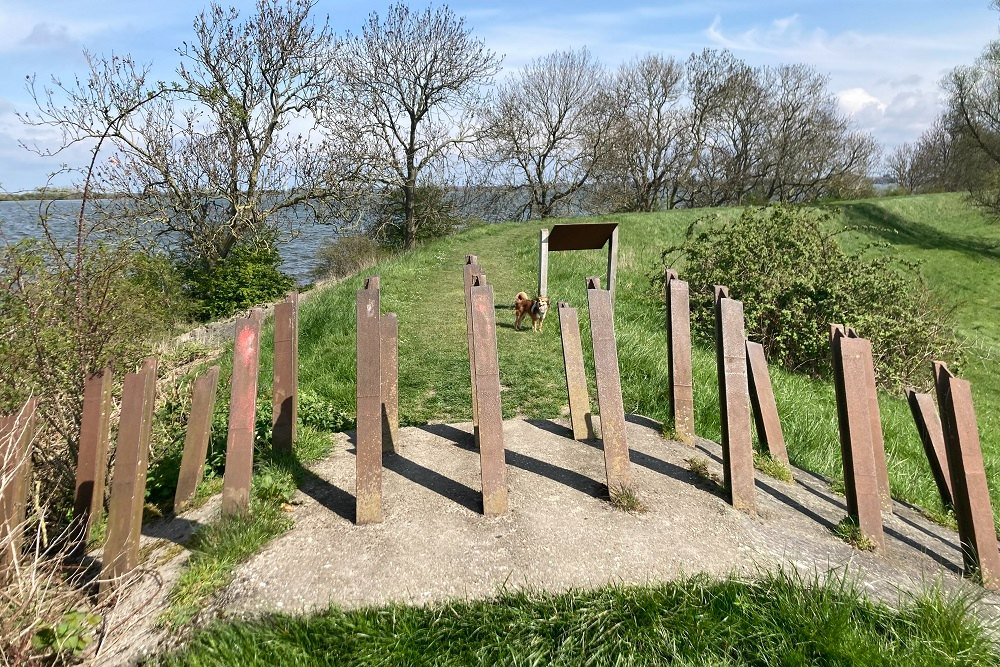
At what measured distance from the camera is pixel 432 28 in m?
24.0

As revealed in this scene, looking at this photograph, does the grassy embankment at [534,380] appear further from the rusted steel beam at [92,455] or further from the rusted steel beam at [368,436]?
the rusted steel beam at [92,455]

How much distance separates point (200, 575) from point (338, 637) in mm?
783

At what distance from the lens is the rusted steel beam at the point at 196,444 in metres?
3.49

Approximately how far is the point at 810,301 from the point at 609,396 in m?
7.12

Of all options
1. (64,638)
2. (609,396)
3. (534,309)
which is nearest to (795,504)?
(609,396)

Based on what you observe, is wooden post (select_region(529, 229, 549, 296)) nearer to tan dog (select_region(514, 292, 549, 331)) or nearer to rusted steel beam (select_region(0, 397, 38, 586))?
tan dog (select_region(514, 292, 549, 331))

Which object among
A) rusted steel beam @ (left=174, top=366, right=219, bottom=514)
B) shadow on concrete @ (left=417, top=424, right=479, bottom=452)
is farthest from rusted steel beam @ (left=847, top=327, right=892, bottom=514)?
rusted steel beam @ (left=174, top=366, right=219, bottom=514)

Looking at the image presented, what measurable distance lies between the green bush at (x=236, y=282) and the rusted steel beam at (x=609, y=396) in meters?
13.5

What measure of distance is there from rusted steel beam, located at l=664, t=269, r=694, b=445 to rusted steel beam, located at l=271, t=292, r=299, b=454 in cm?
255

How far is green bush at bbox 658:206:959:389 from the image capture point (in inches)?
353

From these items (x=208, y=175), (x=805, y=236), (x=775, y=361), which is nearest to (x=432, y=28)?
(x=208, y=175)

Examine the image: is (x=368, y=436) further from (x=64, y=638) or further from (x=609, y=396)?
(x=64, y=638)

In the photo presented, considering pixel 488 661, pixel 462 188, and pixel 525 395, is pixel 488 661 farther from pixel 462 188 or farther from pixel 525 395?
pixel 462 188

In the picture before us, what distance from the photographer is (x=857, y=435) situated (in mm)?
3148
